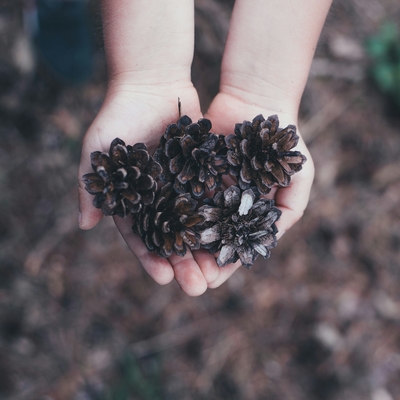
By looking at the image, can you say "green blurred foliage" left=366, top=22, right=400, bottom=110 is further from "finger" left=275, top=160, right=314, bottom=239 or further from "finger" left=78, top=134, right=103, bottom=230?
"finger" left=78, top=134, right=103, bottom=230

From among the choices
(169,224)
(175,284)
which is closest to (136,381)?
(175,284)

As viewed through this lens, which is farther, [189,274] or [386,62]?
[386,62]

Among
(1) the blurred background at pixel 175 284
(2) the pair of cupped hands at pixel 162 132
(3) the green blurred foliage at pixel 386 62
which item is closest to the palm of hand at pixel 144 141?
(2) the pair of cupped hands at pixel 162 132

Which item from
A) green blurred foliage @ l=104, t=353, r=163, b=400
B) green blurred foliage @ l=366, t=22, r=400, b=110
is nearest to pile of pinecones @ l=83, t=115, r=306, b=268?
green blurred foliage @ l=104, t=353, r=163, b=400

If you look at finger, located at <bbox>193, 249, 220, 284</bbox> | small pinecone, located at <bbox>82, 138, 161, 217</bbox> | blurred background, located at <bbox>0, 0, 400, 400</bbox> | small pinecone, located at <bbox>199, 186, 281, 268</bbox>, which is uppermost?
small pinecone, located at <bbox>82, 138, 161, 217</bbox>

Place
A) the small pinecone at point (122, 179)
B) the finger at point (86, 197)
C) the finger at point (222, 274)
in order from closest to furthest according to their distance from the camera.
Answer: the small pinecone at point (122, 179), the finger at point (86, 197), the finger at point (222, 274)

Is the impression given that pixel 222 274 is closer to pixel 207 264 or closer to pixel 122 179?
pixel 207 264

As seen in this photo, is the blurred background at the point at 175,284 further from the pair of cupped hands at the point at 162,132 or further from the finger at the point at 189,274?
the finger at the point at 189,274
